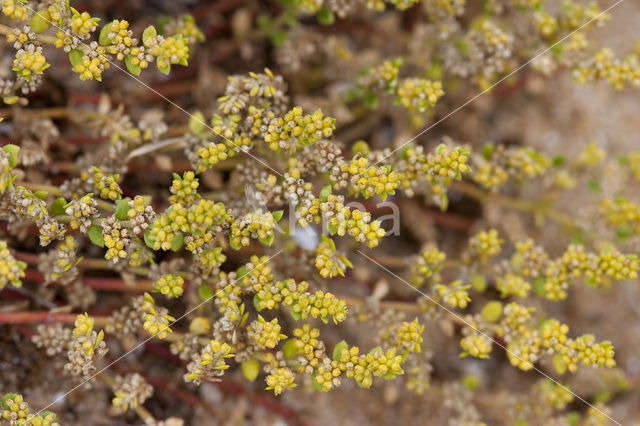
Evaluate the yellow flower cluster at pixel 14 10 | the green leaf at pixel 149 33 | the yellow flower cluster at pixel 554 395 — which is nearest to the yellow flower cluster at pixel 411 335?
the yellow flower cluster at pixel 554 395

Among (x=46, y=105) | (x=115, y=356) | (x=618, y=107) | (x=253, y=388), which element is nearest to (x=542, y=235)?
(x=618, y=107)

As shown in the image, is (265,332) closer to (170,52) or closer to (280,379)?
(280,379)

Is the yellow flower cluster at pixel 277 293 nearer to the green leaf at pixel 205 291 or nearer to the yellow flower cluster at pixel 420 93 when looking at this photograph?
the green leaf at pixel 205 291

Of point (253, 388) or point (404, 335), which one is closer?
point (404, 335)

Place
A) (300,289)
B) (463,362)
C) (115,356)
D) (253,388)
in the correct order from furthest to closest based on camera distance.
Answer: (463,362), (253,388), (115,356), (300,289)

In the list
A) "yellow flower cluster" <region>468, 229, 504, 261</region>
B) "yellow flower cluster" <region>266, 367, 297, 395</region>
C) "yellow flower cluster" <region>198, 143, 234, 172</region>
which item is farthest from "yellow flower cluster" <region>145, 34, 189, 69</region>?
"yellow flower cluster" <region>468, 229, 504, 261</region>

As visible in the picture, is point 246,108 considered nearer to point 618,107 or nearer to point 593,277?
point 593,277
